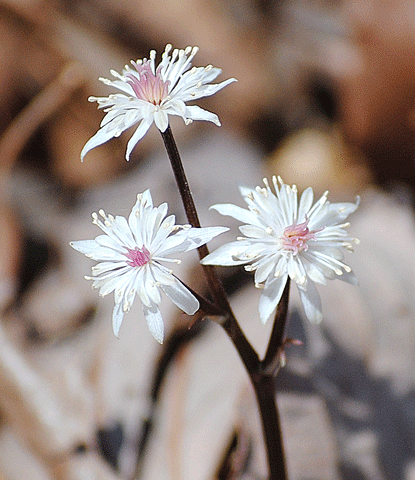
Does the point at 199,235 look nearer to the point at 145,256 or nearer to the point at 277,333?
the point at 145,256

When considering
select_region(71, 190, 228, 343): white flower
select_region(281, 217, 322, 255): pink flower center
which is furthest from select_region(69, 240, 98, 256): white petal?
select_region(281, 217, 322, 255): pink flower center

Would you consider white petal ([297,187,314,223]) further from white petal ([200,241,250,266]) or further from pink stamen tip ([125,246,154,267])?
pink stamen tip ([125,246,154,267])

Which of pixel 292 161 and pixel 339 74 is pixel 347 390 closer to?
Answer: pixel 292 161

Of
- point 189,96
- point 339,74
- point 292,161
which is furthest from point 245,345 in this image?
point 339,74

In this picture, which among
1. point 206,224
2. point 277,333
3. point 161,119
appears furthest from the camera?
point 206,224

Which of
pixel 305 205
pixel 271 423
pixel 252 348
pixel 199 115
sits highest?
pixel 199 115

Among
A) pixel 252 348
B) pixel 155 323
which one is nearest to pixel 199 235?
pixel 155 323

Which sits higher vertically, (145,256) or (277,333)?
(145,256)
